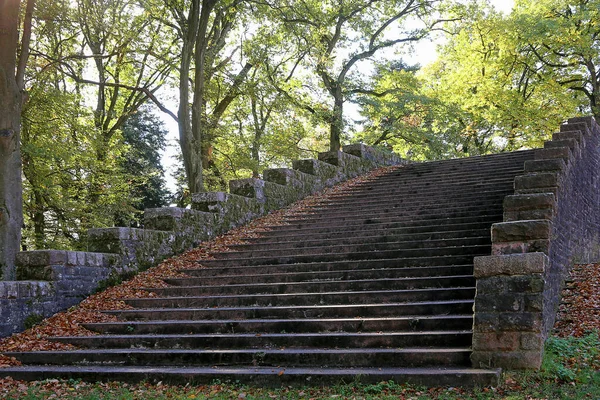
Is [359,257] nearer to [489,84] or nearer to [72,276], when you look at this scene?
[72,276]

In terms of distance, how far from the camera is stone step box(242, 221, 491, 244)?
9.37 metres

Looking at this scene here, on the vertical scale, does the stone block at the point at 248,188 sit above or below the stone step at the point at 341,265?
above

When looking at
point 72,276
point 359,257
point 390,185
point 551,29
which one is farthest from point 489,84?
point 72,276

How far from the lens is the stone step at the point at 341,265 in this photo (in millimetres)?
8000

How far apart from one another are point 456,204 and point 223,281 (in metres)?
4.87

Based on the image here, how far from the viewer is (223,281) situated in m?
9.24

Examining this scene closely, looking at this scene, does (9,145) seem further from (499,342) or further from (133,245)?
(499,342)

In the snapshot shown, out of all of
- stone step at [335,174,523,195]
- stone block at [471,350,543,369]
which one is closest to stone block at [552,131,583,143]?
stone step at [335,174,523,195]

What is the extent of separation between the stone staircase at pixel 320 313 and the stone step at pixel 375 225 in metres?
0.03

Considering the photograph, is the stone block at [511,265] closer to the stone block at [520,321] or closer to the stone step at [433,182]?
the stone block at [520,321]

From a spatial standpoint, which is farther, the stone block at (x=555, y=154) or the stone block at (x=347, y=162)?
the stone block at (x=347, y=162)

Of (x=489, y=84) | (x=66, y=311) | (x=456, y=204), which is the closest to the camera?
(x=66, y=311)

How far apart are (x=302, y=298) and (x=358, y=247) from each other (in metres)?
2.05

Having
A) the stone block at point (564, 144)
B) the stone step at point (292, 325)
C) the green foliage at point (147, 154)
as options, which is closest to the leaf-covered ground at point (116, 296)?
the stone step at point (292, 325)
